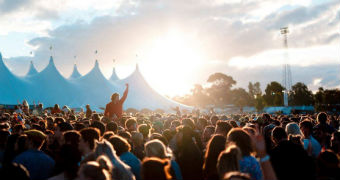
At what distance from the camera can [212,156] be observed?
4449mm

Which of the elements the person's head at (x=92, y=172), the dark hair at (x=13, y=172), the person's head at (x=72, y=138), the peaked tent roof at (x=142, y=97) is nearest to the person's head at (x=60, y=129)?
the person's head at (x=72, y=138)

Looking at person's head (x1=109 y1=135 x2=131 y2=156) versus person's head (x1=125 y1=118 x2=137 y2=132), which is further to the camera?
person's head (x1=125 y1=118 x2=137 y2=132)

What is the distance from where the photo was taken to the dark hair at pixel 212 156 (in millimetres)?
4336

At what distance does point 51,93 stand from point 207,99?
83777 mm

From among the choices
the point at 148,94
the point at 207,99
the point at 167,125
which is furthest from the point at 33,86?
the point at 207,99

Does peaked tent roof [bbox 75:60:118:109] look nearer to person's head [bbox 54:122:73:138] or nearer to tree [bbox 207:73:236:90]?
person's head [bbox 54:122:73:138]

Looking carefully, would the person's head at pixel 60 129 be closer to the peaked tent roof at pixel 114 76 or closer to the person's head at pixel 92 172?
the person's head at pixel 92 172

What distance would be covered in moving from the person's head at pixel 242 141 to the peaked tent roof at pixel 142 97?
34.6 m

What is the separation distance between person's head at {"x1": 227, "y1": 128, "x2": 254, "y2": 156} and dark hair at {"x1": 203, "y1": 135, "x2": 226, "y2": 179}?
0.51 m

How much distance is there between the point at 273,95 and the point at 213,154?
310 ft

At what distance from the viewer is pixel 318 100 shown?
3263 inches

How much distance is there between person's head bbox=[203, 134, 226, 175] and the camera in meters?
4.36

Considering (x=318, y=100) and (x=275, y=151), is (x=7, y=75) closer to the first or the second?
(x=275, y=151)

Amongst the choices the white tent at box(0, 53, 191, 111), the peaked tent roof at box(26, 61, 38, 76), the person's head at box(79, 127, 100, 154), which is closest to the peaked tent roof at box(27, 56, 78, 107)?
the white tent at box(0, 53, 191, 111)
